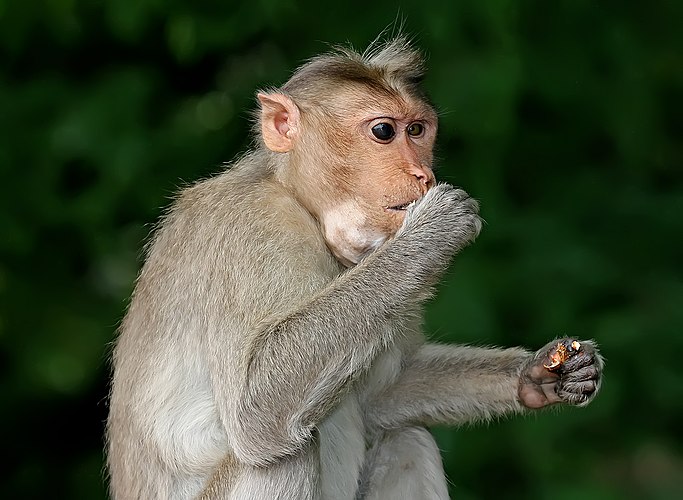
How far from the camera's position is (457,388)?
7.66m

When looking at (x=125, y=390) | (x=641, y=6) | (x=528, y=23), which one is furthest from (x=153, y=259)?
(x=641, y=6)

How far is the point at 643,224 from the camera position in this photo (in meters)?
10.3

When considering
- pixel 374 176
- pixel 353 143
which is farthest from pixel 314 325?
pixel 353 143

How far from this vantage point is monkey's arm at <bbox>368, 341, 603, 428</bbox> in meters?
7.50

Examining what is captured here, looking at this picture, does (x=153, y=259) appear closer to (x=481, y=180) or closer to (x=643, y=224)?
(x=481, y=180)

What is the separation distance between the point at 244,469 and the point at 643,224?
516cm

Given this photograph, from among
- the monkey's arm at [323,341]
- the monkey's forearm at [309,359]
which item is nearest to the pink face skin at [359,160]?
the monkey's arm at [323,341]

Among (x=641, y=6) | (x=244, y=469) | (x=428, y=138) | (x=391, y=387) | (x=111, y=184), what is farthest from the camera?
(x=641, y=6)

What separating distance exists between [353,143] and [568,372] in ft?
5.95

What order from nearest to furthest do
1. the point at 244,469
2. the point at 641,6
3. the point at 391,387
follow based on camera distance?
1. the point at 244,469
2. the point at 391,387
3. the point at 641,6

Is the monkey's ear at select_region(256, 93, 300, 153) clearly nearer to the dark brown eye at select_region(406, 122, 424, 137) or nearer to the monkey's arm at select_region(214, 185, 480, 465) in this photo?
the dark brown eye at select_region(406, 122, 424, 137)

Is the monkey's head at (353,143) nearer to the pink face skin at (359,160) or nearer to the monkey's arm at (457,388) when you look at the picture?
the pink face skin at (359,160)

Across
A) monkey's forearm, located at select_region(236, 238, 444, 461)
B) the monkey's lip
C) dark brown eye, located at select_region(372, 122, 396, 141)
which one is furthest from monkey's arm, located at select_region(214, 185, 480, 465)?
dark brown eye, located at select_region(372, 122, 396, 141)

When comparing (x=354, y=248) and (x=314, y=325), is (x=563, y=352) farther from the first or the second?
(x=314, y=325)
